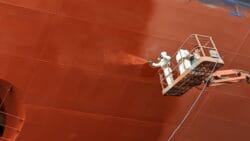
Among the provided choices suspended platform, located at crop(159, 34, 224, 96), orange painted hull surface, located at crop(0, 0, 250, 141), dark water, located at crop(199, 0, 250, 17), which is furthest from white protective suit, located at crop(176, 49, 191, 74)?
dark water, located at crop(199, 0, 250, 17)

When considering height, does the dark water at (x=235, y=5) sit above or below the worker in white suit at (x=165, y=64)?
above

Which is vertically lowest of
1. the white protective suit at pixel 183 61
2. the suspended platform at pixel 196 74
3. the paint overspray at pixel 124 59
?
the suspended platform at pixel 196 74

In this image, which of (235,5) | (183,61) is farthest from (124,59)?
(235,5)

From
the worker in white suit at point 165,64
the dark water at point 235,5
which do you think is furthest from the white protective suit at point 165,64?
the dark water at point 235,5

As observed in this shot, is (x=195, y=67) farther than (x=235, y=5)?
No

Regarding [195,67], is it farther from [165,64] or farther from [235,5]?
[235,5]

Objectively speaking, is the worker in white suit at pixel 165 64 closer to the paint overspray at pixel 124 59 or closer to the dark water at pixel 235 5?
the paint overspray at pixel 124 59

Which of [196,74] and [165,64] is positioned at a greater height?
[165,64]

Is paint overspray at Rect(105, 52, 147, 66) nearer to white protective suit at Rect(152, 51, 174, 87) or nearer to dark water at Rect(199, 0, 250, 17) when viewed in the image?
white protective suit at Rect(152, 51, 174, 87)
